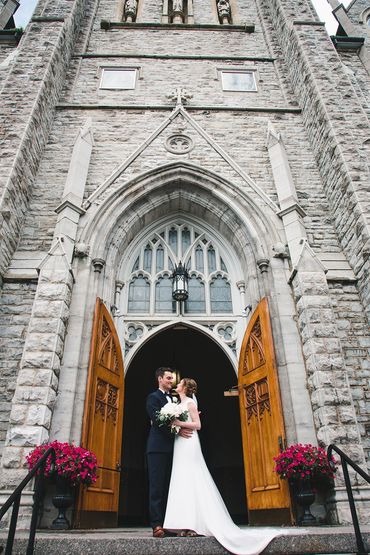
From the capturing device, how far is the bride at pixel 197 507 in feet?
10.4

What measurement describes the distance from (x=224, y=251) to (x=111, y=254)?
238 cm

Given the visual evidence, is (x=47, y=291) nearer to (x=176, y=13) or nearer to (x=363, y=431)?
(x=363, y=431)

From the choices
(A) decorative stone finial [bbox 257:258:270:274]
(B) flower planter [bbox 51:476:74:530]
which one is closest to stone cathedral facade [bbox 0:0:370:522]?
(A) decorative stone finial [bbox 257:258:270:274]

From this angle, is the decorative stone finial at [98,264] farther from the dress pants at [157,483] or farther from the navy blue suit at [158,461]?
the dress pants at [157,483]

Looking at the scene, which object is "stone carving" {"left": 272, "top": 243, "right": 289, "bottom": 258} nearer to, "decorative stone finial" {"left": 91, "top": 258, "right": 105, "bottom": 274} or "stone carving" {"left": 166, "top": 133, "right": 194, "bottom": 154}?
"decorative stone finial" {"left": 91, "top": 258, "right": 105, "bottom": 274}

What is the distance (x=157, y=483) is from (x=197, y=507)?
1.52 feet

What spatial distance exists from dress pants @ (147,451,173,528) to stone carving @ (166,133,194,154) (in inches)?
271

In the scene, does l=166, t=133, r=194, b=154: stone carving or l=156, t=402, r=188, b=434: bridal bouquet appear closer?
l=156, t=402, r=188, b=434: bridal bouquet

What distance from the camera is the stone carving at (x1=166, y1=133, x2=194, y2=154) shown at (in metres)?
9.22

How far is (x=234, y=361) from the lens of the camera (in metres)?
7.18

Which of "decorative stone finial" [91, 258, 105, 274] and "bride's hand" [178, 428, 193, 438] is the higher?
"decorative stone finial" [91, 258, 105, 274]

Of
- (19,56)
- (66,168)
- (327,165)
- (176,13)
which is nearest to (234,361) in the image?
(327,165)

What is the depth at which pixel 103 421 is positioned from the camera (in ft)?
20.2

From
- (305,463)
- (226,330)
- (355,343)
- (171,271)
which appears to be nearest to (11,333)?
(171,271)
